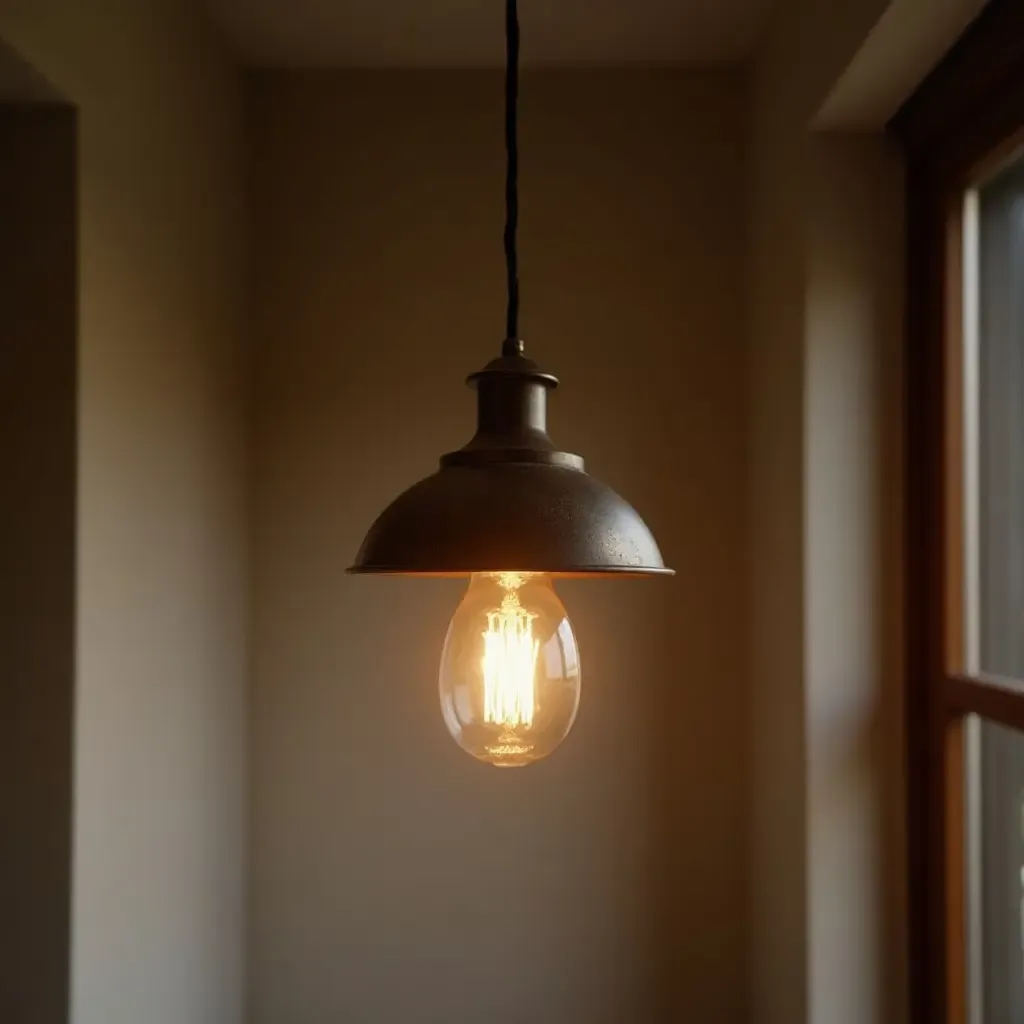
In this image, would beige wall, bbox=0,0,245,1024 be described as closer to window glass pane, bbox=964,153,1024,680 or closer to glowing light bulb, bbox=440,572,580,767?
glowing light bulb, bbox=440,572,580,767

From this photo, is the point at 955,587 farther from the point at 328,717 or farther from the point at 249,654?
the point at 249,654

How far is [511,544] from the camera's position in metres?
0.66

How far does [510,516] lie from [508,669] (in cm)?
25

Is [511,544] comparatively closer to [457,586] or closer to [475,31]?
[457,586]

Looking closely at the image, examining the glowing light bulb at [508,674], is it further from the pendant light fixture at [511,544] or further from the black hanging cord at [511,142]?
the black hanging cord at [511,142]

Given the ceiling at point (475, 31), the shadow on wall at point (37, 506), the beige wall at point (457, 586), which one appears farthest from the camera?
the beige wall at point (457, 586)

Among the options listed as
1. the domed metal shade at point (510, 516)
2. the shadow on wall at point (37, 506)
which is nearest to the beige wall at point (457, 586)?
the shadow on wall at point (37, 506)

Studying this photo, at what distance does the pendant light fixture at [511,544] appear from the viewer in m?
0.67

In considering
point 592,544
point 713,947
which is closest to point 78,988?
point 592,544

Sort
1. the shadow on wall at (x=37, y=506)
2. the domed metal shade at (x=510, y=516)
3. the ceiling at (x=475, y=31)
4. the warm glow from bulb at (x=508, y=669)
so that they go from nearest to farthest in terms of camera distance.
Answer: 1. the domed metal shade at (x=510, y=516)
2. the warm glow from bulb at (x=508, y=669)
3. the shadow on wall at (x=37, y=506)
4. the ceiling at (x=475, y=31)

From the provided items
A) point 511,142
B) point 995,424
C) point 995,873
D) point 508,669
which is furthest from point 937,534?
point 511,142

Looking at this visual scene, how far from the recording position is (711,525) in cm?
149

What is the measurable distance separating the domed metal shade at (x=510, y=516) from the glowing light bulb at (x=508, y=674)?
17 centimetres

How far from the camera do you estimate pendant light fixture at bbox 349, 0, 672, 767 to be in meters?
0.67
